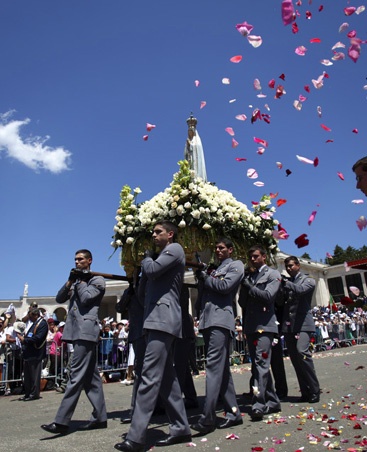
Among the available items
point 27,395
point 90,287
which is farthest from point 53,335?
point 90,287

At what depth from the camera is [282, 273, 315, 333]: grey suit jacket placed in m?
6.55

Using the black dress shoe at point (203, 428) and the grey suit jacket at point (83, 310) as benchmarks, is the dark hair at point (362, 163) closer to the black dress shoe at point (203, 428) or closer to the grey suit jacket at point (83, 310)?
the black dress shoe at point (203, 428)

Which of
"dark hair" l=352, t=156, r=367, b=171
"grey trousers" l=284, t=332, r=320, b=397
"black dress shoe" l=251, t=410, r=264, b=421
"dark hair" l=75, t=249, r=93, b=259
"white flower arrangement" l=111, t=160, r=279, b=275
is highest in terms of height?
"white flower arrangement" l=111, t=160, r=279, b=275

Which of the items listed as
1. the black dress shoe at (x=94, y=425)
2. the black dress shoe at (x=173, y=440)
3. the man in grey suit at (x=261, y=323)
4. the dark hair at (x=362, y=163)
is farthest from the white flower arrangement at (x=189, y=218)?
the dark hair at (x=362, y=163)

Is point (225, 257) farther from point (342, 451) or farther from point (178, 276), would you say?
point (342, 451)

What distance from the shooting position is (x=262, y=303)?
580cm

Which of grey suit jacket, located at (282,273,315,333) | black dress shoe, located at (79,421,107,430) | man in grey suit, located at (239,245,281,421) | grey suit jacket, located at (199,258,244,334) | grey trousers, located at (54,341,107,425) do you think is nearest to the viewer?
grey trousers, located at (54,341,107,425)

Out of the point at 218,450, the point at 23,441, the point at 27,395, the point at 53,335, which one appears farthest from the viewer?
the point at 53,335

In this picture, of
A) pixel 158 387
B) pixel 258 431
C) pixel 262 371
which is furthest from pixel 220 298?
pixel 258 431

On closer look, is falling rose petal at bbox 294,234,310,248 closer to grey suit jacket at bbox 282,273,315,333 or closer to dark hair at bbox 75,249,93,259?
grey suit jacket at bbox 282,273,315,333

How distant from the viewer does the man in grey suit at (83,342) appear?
4906mm

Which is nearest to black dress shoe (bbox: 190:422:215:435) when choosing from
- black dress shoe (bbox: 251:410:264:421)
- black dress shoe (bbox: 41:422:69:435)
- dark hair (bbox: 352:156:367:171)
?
black dress shoe (bbox: 251:410:264:421)

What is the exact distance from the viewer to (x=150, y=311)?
435 cm

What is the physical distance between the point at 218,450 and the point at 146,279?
1.91 metres
